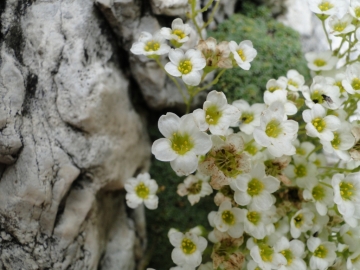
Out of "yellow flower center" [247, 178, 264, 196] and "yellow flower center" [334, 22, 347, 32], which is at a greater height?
"yellow flower center" [334, 22, 347, 32]

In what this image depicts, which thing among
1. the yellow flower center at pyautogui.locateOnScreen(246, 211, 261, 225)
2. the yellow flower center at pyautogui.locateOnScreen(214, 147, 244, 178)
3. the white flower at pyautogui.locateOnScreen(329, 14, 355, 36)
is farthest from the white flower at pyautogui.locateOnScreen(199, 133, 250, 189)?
the white flower at pyautogui.locateOnScreen(329, 14, 355, 36)

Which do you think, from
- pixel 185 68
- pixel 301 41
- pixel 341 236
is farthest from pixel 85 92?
pixel 301 41

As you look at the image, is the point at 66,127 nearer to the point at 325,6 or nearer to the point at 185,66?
the point at 185,66

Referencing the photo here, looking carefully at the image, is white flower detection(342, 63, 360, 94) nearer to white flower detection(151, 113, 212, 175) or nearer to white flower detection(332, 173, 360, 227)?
white flower detection(332, 173, 360, 227)

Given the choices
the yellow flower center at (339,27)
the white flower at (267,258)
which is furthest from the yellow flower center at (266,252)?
the yellow flower center at (339,27)

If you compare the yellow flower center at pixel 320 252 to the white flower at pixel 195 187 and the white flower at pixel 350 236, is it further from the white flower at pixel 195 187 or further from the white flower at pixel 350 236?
the white flower at pixel 195 187

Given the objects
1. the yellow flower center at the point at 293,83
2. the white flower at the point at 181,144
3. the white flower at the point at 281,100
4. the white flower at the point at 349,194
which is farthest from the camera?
the yellow flower center at the point at 293,83

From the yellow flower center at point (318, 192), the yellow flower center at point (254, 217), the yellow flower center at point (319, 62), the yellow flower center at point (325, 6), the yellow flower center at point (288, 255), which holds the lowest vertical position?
the yellow flower center at point (288, 255)
